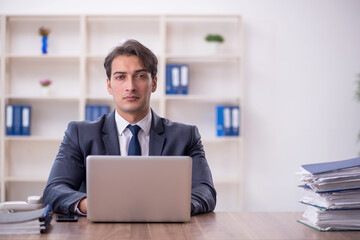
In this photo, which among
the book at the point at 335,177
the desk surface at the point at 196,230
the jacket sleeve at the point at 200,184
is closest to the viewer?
the desk surface at the point at 196,230

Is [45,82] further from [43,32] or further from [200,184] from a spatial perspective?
[200,184]

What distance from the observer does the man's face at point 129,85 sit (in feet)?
7.22

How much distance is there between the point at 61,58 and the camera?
4.59 meters

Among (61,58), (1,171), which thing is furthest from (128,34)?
(1,171)

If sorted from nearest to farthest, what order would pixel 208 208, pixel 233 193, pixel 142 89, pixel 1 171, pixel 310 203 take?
pixel 310 203 → pixel 208 208 → pixel 142 89 → pixel 1 171 → pixel 233 193

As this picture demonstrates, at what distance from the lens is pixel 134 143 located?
87.4 inches

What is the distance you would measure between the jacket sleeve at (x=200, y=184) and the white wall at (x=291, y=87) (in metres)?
2.46

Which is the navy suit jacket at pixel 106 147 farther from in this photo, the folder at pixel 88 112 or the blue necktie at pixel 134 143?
the folder at pixel 88 112

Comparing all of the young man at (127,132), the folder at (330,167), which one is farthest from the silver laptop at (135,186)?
the young man at (127,132)

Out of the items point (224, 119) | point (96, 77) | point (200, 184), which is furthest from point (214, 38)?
point (200, 184)

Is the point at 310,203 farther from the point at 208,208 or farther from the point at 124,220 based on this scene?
the point at 124,220

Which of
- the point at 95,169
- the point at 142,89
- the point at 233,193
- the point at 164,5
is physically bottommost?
the point at 233,193

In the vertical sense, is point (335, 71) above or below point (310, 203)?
above

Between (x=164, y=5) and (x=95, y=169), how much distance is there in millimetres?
3407
